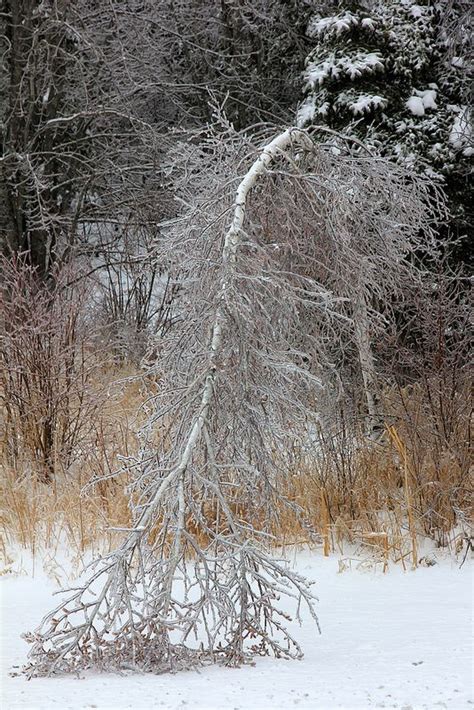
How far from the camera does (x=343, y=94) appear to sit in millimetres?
9320

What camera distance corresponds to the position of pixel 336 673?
11.2 ft

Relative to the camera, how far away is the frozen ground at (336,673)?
3068mm

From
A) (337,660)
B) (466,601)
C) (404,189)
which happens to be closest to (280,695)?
(337,660)

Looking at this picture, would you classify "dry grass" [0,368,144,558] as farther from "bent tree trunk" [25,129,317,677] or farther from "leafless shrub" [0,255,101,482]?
"bent tree trunk" [25,129,317,677]

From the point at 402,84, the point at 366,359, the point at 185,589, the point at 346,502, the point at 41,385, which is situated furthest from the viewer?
the point at 402,84

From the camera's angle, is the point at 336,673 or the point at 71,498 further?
the point at 71,498

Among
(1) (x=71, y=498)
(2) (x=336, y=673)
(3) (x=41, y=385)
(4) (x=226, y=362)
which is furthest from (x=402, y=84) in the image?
(2) (x=336, y=673)

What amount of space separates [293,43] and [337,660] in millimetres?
10756

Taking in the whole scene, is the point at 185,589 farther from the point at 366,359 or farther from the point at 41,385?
the point at 41,385

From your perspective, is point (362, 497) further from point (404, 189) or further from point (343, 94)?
point (343, 94)

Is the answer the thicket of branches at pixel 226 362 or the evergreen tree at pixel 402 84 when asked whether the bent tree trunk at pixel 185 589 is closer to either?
the thicket of branches at pixel 226 362

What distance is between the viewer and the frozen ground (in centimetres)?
307

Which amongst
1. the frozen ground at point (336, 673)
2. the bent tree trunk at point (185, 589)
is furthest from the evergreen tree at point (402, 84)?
the bent tree trunk at point (185, 589)

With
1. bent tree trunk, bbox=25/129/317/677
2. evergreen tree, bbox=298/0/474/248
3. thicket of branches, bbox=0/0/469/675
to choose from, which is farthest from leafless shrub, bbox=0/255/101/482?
evergreen tree, bbox=298/0/474/248
